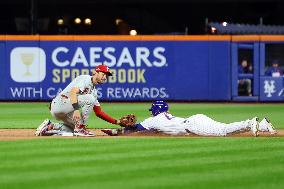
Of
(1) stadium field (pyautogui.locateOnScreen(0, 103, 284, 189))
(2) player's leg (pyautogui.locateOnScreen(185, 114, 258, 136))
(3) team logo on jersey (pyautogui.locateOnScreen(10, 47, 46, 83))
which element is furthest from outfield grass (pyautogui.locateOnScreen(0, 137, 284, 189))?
(3) team logo on jersey (pyautogui.locateOnScreen(10, 47, 46, 83))

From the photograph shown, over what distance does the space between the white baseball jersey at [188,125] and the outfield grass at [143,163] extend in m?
0.43

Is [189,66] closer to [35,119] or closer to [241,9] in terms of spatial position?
[35,119]

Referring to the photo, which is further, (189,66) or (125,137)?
(189,66)

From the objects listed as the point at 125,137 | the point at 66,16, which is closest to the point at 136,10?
the point at 66,16

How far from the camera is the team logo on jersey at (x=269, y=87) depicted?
977 inches

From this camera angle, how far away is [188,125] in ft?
43.1

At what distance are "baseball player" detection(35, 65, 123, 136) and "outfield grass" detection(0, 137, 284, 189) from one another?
0.79 metres

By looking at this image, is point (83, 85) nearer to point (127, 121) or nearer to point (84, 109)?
point (84, 109)

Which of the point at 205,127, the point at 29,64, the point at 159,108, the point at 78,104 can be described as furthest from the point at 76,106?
the point at 29,64

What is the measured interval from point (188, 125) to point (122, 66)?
11623 mm

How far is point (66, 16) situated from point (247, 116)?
21505 millimetres

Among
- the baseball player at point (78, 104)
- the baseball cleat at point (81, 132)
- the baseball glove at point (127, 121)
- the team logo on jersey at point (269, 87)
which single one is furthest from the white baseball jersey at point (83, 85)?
the team logo on jersey at point (269, 87)

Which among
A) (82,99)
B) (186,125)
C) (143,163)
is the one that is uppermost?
(82,99)

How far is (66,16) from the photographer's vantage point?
39.4m
